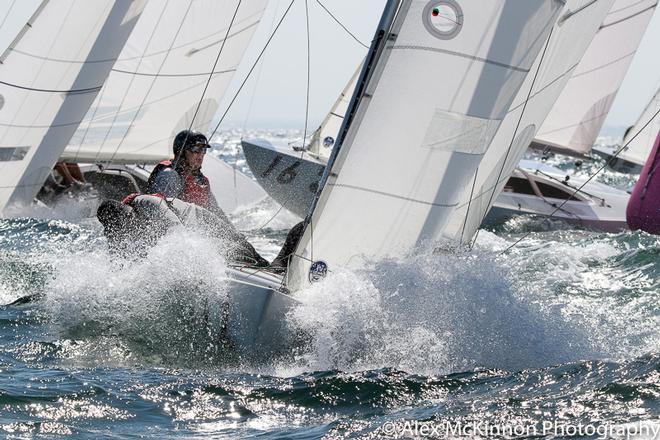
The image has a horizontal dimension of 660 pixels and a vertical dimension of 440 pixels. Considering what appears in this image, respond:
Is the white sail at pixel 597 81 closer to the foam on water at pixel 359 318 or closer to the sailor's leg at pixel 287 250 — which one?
the sailor's leg at pixel 287 250

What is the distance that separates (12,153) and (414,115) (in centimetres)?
550

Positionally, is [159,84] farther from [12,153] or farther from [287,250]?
[287,250]

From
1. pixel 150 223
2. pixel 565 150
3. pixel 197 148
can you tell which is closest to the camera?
pixel 150 223

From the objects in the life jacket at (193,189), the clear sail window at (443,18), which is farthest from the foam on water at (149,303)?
the clear sail window at (443,18)

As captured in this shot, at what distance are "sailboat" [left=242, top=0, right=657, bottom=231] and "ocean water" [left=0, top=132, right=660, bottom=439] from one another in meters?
6.07

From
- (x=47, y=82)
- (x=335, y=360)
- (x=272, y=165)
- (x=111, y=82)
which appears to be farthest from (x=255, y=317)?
(x=272, y=165)

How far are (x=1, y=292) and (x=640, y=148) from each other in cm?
1533

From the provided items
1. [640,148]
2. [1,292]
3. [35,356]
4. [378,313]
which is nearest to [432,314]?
[378,313]

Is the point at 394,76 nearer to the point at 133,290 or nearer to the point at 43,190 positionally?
the point at 133,290

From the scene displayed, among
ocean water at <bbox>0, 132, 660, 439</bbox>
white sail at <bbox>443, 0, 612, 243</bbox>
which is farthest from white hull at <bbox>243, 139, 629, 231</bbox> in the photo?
ocean water at <bbox>0, 132, 660, 439</bbox>

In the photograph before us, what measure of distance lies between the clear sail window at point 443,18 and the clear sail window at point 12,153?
5.58 metres

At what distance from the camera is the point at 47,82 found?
1007 centimetres

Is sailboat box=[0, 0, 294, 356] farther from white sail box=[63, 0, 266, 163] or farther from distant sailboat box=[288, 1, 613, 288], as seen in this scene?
distant sailboat box=[288, 1, 613, 288]

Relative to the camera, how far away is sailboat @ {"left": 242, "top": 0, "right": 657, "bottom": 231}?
1297cm
